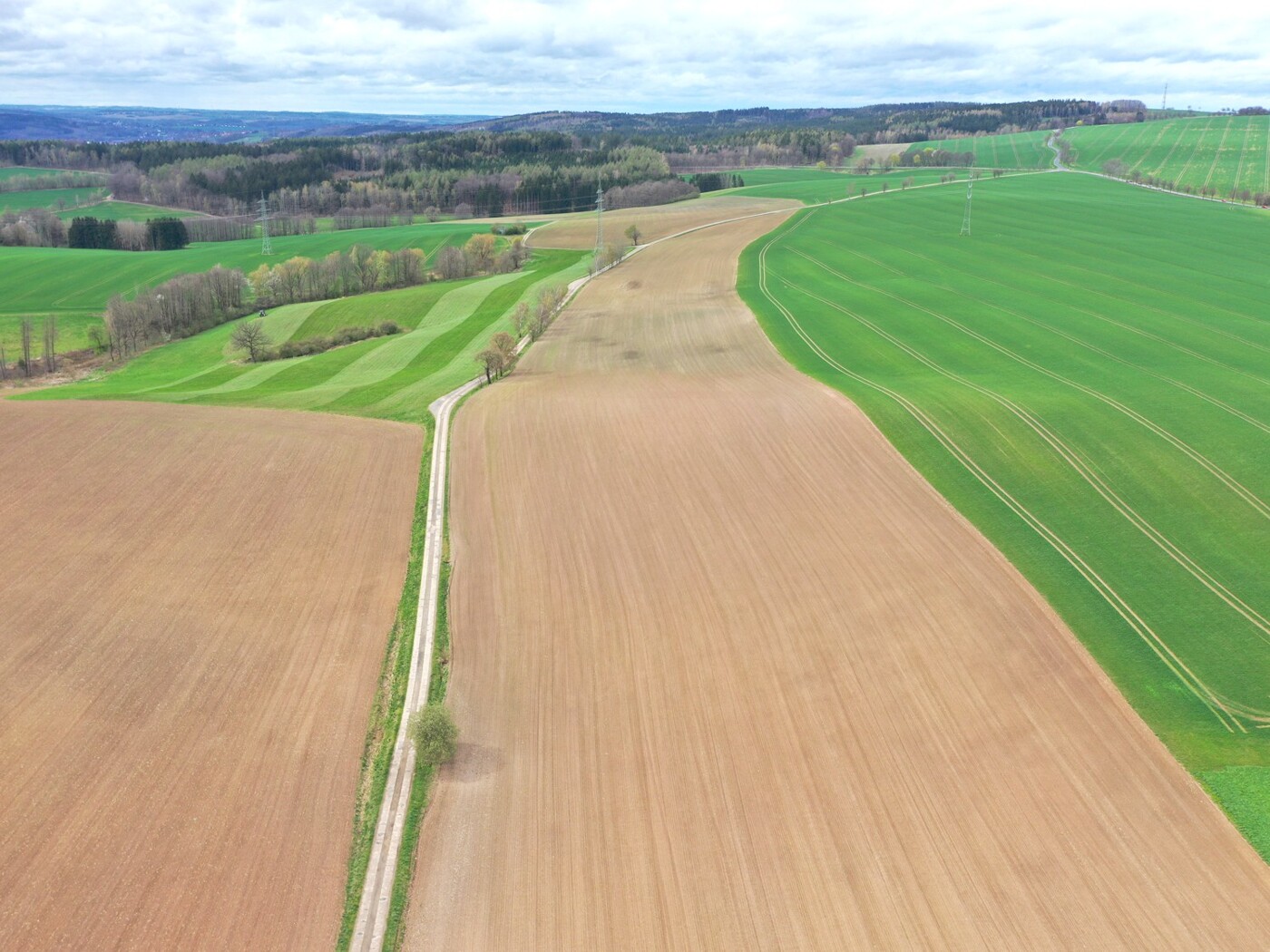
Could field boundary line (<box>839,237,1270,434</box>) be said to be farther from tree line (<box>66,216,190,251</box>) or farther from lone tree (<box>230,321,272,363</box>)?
tree line (<box>66,216,190,251</box>)

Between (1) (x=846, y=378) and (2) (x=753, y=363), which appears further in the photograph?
(2) (x=753, y=363)

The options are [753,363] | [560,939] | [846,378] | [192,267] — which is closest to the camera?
[560,939]

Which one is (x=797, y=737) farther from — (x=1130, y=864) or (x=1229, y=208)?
(x=1229, y=208)

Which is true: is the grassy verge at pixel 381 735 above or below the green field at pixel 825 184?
below

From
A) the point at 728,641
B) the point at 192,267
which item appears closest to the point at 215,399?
the point at 728,641

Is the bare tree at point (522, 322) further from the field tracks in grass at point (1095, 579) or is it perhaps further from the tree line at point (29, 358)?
the tree line at point (29, 358)

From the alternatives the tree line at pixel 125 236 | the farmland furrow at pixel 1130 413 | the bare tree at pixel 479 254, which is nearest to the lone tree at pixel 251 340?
the bare tree at pixel 479 254

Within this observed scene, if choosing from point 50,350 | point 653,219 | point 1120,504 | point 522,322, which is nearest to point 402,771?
point 1120,504
